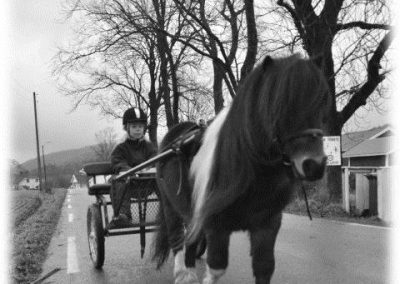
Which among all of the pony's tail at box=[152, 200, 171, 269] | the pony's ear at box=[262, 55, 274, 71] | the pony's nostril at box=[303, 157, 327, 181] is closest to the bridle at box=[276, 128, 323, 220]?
the pony's nostril at box=[303, 157, 327, 181]

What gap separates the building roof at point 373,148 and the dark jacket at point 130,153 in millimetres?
25710

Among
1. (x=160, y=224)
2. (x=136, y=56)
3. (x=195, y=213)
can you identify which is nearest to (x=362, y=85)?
(x=160, y=224)

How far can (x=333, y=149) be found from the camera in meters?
13.0

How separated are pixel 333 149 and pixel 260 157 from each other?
1051 centimetres

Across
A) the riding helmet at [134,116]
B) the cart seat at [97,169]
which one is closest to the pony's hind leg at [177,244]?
the riding helmet at [134,116]

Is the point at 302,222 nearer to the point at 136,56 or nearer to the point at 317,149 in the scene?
the point at 317,149

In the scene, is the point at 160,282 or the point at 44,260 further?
the point at 44,260

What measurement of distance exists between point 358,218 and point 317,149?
9777 millimetres

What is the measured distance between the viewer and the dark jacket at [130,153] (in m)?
5.93

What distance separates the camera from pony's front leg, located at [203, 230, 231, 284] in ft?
11.2

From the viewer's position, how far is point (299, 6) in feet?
44.9

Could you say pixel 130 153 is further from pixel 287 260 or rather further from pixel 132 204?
pixel 287 260

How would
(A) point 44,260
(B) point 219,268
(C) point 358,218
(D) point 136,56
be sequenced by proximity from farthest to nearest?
(D) point 136,56, (C) point 358,218, (A) point 44,260, (B) point 219,268

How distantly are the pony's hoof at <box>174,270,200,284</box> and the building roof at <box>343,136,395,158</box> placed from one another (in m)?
26.9
